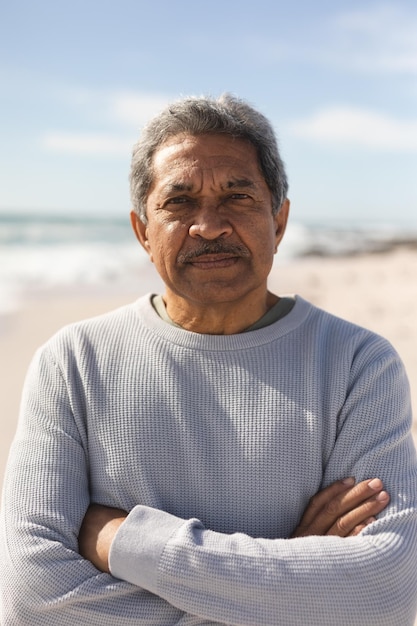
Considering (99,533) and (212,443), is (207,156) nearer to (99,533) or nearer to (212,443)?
(212,443)

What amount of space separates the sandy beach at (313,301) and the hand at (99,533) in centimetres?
210

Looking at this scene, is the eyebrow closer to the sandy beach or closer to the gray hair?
the gray hair

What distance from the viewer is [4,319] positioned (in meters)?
7.03

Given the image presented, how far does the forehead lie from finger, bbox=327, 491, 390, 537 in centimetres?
87

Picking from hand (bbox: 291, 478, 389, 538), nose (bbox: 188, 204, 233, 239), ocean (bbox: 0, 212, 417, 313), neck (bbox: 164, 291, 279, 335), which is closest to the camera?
hand (bbox: 291, 478, 389, 538)

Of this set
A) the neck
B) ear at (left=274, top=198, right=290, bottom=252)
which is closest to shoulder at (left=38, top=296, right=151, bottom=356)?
the neck

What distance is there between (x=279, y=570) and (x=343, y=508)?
0.79 feet

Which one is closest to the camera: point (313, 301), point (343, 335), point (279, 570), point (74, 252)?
point (279, 570)

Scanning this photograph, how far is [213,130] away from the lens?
6.57ft

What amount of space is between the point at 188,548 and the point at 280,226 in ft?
3.15

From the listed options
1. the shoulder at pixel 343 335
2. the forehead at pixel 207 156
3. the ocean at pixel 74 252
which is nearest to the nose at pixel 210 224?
the forehead at pixel 207 156

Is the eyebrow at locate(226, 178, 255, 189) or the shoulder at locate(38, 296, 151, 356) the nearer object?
the eyebrow at locate(226, 178, 255, 189)

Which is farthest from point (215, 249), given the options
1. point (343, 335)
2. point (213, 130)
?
point (343, 335)

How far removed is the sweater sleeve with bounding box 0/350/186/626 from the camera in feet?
5.90
